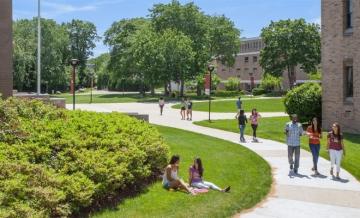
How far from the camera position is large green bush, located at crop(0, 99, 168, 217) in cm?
825

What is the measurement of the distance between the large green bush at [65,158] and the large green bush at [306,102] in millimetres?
16141

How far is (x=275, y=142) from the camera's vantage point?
2327 centimetres

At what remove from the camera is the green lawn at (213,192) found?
9.92 m

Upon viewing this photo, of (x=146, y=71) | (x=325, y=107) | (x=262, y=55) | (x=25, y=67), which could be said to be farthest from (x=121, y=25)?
(x=325, y=107)

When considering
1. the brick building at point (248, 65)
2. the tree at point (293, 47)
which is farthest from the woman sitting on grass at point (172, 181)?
the brick building at point (248, 65)

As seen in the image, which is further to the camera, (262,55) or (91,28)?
(91,28)

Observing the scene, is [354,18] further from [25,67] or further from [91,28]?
[91,28]

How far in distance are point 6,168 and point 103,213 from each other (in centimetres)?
186

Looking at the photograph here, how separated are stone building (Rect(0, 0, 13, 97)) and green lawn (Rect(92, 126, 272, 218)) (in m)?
6.08

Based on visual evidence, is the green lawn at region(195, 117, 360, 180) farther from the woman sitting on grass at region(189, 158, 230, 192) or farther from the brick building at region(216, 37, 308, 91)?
the brick building at region(216, 37, 308, 91)

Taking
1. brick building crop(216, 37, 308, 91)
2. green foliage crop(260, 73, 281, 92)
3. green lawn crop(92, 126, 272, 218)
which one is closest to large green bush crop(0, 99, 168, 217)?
green lawn crop(92, 126, 272, 218)

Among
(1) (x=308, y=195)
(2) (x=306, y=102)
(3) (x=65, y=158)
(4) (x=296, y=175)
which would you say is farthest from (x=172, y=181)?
(2) (x=306, y=102)

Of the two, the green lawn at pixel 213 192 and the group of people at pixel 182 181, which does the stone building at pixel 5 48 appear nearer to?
the green lawn at pixel 213 192

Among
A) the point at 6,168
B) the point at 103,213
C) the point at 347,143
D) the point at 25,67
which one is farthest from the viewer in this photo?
the point at 25,67
